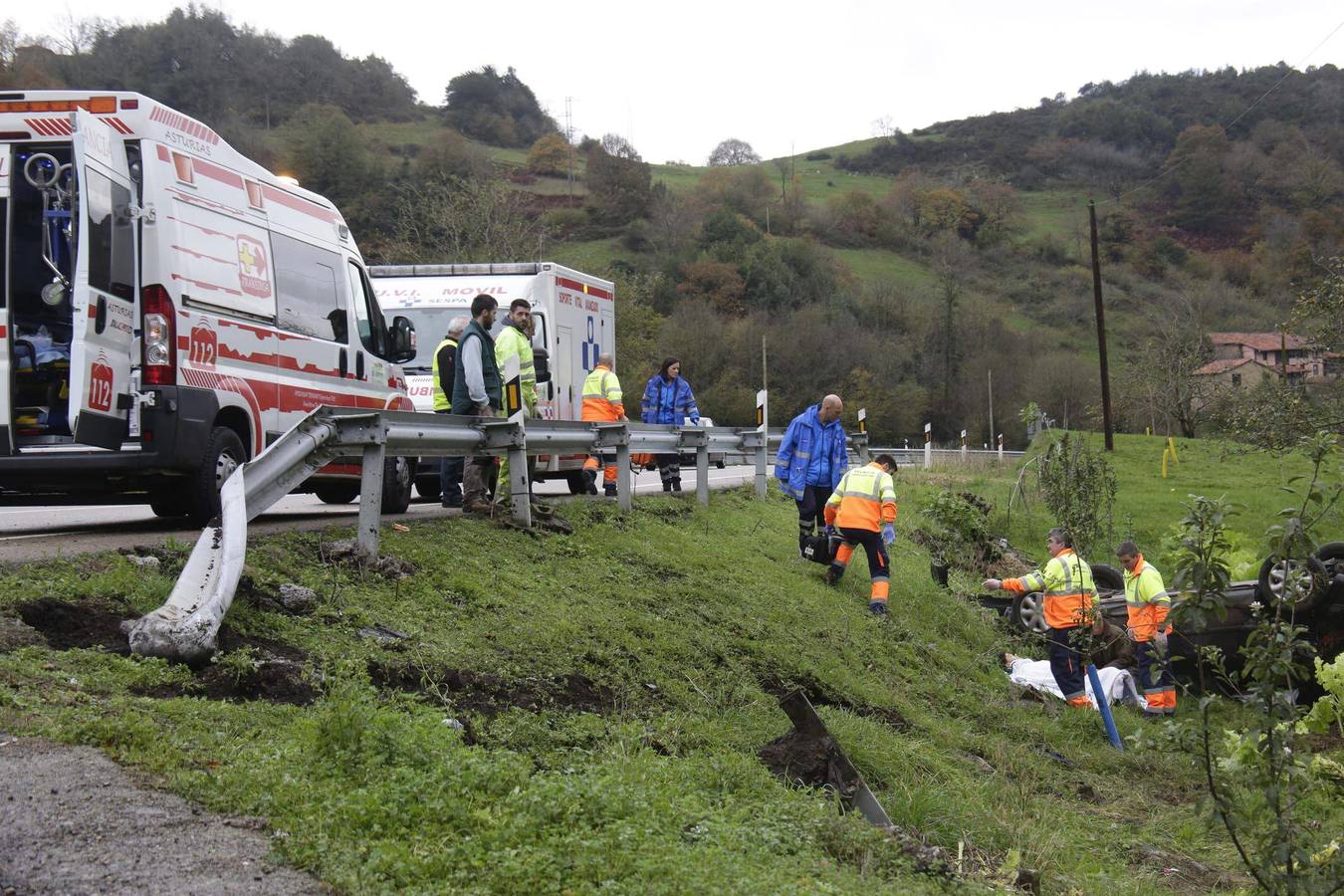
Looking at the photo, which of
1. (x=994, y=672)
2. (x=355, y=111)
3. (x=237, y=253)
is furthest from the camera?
(x=355, y=111)

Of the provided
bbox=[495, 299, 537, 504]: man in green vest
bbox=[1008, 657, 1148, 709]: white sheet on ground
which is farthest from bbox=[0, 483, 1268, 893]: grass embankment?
bbox=[1008, 657, 1148, 709]: white sheet on ground

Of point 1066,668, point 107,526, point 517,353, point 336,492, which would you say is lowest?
point 1066,668

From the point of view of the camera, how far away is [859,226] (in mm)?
98562

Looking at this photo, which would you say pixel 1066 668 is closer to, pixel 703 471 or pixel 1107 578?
pixel 703 471

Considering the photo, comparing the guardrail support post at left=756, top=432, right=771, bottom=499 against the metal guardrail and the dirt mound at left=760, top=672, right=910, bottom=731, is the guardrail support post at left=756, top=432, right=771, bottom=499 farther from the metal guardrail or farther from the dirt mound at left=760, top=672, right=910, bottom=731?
the dirt mound at left=760, top=672, right=910, bottom=731

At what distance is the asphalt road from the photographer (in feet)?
23.6

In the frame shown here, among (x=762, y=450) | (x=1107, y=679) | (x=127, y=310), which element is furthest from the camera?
(x=762, y=450)

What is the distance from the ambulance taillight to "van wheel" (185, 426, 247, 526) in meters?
0.55

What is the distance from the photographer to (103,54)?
66750 millimetres

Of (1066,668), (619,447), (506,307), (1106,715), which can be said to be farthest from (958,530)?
(619,447)

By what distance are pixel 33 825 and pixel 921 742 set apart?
550cm

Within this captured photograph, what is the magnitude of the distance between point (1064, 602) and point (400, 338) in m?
6.39

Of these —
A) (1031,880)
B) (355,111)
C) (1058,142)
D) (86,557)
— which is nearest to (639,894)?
(1031,880)

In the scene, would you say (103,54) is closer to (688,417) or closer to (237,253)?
(688,417)
